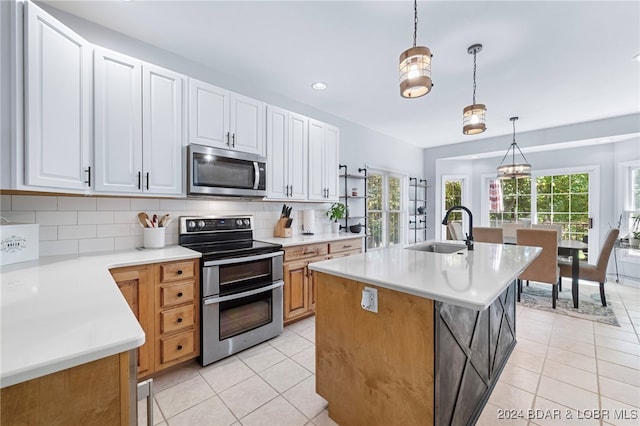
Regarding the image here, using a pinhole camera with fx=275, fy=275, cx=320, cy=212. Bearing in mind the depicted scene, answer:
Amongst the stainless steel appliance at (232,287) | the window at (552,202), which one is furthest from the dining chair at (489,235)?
the stainless steel appliance at (232,287)

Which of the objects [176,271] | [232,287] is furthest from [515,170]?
[176,271]

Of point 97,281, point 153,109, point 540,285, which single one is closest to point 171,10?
point 153,109

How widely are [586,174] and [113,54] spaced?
283 inches

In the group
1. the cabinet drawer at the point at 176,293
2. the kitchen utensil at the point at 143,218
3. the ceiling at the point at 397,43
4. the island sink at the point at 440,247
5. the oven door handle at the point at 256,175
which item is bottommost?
the cabinet drawer at the point at 176,293

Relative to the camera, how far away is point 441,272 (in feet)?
4.92

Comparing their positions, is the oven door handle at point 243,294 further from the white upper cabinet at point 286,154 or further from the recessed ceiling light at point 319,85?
the recessed ceiling light at point 319,85

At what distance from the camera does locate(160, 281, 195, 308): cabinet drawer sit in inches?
79.1

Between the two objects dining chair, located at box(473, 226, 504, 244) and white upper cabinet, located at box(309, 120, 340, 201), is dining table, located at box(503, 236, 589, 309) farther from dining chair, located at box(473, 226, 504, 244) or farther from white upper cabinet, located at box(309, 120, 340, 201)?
white upper cabinet, located at box(309, 120, 340, 201)

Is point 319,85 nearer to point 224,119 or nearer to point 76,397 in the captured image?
Result: point 224,119

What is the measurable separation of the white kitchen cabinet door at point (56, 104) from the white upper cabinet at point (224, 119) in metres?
0.73

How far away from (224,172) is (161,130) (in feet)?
1.96

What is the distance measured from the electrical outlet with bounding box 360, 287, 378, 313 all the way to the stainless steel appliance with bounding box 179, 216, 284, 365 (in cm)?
128

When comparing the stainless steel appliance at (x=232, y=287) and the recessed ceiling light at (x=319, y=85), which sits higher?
the recessed ceiling light at (x=319, y=85)

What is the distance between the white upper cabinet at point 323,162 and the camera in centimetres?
347
